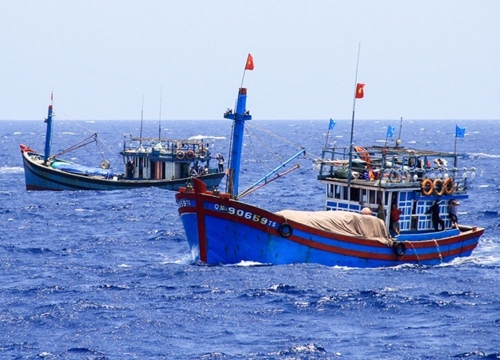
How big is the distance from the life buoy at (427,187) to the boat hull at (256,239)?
3080 millimetres

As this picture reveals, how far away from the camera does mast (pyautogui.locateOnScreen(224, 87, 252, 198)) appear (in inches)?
1405

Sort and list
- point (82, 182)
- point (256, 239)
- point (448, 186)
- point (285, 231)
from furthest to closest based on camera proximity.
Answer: point (82, 182) < point (448, 186) < point (256, 239) < point (285, 231)

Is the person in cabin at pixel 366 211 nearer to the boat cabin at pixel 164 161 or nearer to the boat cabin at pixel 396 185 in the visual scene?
the boat cabin at pixel 396 185

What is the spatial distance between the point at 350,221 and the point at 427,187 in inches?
169

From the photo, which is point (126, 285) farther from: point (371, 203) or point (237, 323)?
point (371, 203)

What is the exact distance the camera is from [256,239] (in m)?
33.6

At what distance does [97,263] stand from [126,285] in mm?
5016

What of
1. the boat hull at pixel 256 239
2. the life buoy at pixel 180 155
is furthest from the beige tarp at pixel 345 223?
the life buoy at pixel 180 155

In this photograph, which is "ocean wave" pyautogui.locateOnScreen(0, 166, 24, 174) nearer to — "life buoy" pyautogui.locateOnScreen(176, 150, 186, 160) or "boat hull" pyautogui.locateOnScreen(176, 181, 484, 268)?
"life buoy" pyautogui.locateOnScreen(176, 150, 186, 160)

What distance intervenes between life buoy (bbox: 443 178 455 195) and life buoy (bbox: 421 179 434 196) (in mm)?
750

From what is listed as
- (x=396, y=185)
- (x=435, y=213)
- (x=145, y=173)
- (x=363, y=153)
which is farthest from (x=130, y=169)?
(x=396, y=185)

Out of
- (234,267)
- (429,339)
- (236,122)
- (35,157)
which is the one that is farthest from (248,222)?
(35,157)
